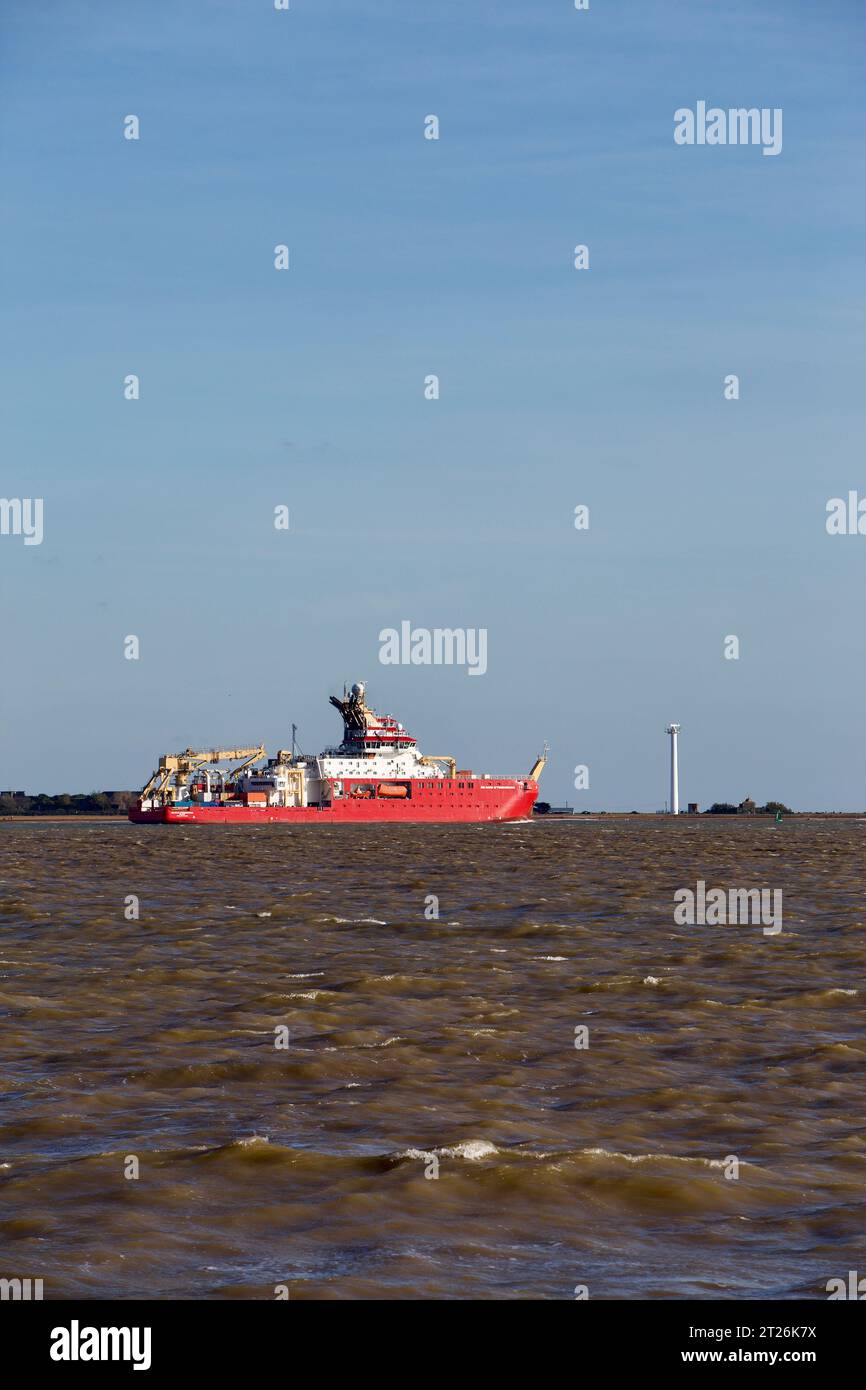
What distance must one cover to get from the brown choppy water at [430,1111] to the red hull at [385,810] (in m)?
118

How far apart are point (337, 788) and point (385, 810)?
210 inches

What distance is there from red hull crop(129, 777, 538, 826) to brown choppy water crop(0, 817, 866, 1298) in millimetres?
117855

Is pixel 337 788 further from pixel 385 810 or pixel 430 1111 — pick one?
pixel 430 1111

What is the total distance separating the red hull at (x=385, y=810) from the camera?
148625 mm

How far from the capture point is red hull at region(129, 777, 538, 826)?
148625 millimetres

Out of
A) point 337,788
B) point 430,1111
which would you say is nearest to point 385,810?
point 337,788

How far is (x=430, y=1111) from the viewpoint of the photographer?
14.4 m

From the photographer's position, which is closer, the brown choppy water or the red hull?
the brown choppy water

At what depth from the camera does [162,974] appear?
77.0ft

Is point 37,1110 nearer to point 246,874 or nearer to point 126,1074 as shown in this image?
point 126,1074

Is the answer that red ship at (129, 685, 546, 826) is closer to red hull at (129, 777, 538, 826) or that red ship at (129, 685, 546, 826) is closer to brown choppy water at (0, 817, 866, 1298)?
red hull at (129, 777, 538, 826)

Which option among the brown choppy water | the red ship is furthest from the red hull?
the brown choppy water

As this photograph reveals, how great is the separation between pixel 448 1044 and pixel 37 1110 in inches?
203
